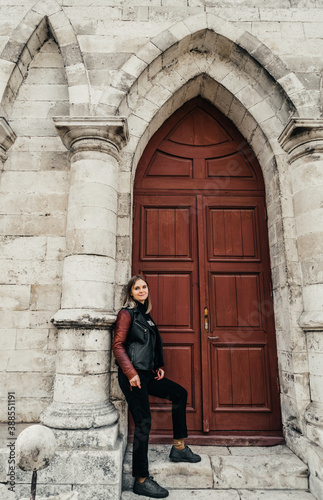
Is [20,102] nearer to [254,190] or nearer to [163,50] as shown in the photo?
[163,50]

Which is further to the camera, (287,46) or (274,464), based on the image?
(287,46)

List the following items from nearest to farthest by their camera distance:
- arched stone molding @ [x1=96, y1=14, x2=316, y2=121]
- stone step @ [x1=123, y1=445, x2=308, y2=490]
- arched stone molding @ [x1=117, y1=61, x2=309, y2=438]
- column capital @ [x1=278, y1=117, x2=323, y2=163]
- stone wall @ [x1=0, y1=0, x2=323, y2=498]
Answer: stone step @ [x1=123, y1=445, x2=308, y2=490], stone wall @ [x1=0, y1=0, x2=323, y2=498], arched stone molding @ [x1=117, y1=61, x2=309, y2=438], column capital @ [x1=278, y1=117, x2=323, y2=163], arched stone molding @ [x1=96, y1=14, x2=316, y2=121]

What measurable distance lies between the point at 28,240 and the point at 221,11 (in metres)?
3.44

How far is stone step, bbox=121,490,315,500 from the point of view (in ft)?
8.66

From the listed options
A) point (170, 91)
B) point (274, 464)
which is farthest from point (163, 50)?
point (274, 464)

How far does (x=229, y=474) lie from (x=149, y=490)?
70 cm

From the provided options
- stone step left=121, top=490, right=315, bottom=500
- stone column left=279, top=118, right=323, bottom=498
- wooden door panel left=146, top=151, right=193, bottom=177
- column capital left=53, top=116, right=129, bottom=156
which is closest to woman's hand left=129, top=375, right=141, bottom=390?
stone step left=121, top=490, right=315, bottom=500

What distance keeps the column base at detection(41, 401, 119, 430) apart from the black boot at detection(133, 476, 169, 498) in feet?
1.63

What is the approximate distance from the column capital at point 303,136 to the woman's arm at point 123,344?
2.45 m

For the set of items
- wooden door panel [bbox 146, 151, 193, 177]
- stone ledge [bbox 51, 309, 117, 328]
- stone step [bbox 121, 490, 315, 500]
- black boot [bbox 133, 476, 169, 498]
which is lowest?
stone step [bbox 121, 490, 315, 500]

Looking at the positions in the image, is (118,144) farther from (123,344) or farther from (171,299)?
(123,344)

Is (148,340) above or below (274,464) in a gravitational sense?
above

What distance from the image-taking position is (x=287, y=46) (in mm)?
3852

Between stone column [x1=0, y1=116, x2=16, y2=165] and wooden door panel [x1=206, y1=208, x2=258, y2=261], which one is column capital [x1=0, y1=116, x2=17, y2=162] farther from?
wooden door panel [x1=206, y1=208, x2=258, y2=261]
